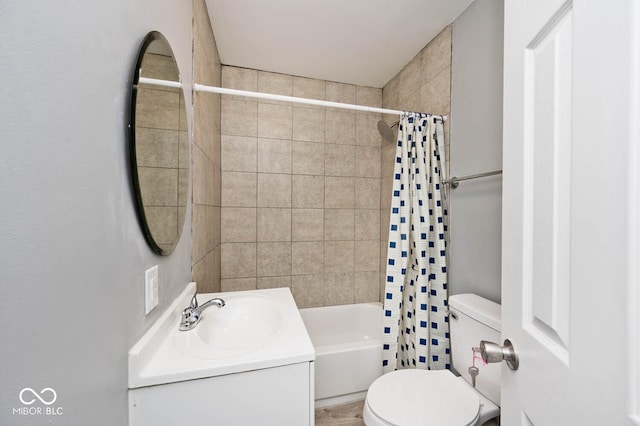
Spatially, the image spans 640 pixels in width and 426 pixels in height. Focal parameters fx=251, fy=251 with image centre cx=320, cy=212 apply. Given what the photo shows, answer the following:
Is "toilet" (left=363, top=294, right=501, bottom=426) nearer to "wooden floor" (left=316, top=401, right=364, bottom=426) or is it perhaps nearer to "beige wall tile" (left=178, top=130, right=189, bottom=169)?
"wooden floor" (left=316, top=401, right=364, bottom=426)

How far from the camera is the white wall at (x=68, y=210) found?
0.35m

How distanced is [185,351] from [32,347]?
469 mm

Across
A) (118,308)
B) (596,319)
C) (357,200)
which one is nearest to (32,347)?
(118,308)

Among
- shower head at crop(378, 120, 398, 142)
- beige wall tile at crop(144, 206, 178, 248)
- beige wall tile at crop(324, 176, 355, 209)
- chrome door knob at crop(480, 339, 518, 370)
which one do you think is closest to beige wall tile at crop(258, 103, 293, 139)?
beige wall tile at crop(324, 176, 355, 209)

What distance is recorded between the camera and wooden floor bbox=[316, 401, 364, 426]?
1568 mm

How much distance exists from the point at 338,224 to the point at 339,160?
608 millimetres

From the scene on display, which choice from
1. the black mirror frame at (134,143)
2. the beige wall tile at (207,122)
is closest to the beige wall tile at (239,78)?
the beige wall tile at (207,122)

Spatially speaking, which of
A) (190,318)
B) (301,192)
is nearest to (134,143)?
(190,318)

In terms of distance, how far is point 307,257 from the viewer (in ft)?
7.56

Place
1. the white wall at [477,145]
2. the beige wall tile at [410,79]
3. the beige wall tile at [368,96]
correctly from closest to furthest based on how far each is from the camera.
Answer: the white wall at [477,145]
the beige wall tile at [410,79]
the beige wall tile at [368,96]

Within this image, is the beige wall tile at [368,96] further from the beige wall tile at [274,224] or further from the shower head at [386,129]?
the beige wall tile at [274,224]

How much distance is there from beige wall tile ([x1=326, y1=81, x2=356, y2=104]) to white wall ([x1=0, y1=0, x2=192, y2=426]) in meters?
1.85

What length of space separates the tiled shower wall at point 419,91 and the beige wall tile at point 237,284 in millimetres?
1216

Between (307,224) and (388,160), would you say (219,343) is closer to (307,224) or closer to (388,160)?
(307,224)
